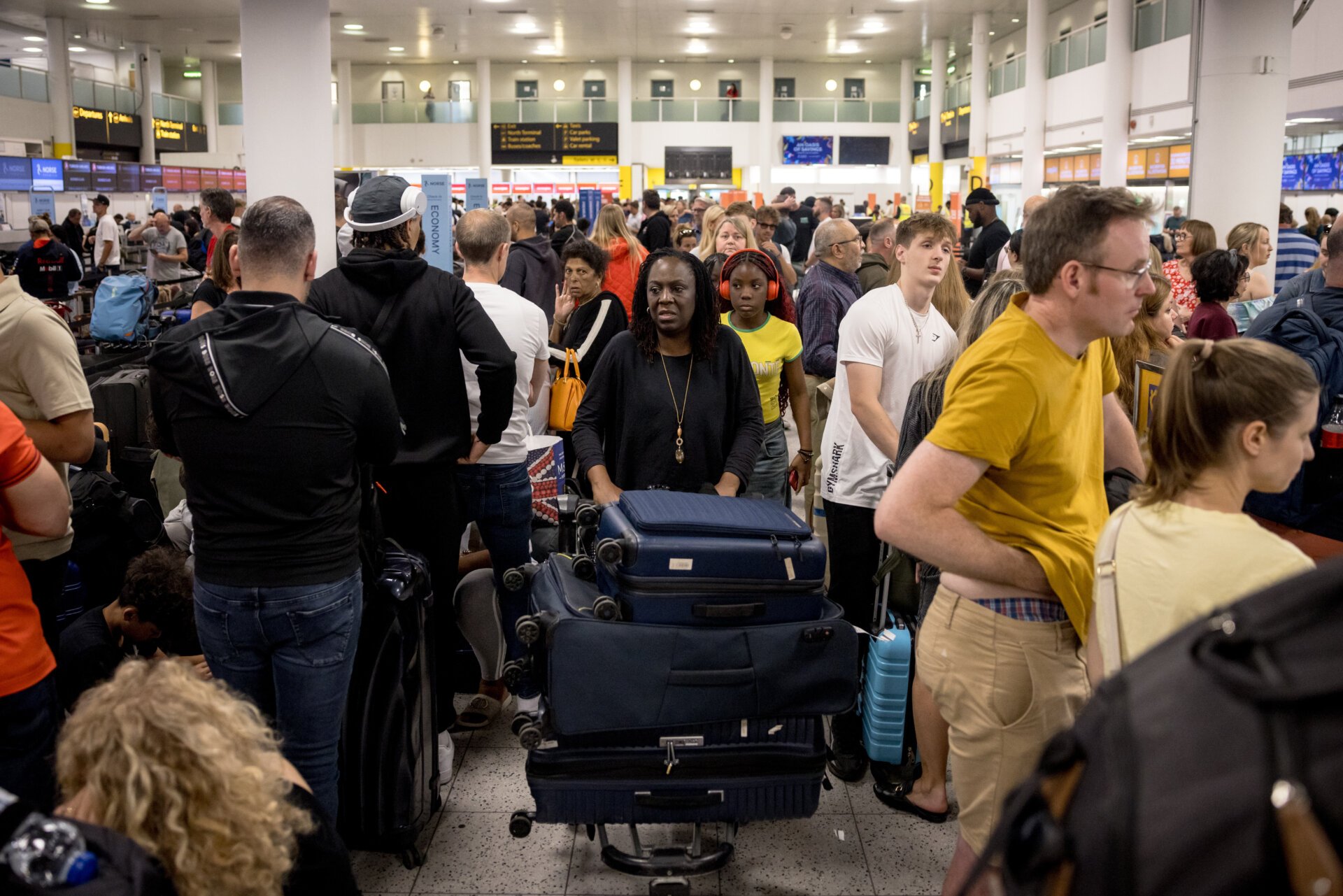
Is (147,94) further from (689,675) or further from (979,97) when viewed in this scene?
(689,675)

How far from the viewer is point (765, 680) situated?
2553mm

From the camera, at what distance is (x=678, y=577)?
2535 millimetres

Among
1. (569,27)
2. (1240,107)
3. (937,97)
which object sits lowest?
(1240,107)

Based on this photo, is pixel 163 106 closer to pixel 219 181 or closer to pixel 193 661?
pixel 219 181

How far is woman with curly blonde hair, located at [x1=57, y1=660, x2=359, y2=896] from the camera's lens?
134 cm

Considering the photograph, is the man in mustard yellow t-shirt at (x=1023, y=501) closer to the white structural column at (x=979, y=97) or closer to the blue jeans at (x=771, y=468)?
the blue jeans at (x=771, y=468)

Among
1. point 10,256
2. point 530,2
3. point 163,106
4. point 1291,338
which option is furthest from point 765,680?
point 163,106

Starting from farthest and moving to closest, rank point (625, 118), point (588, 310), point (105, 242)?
point (625, 118) < point (105, 242) < point (588, 310)

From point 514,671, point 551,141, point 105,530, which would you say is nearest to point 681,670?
Answer: point 514,671

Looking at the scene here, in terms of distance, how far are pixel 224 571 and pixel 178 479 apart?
6.37 feet

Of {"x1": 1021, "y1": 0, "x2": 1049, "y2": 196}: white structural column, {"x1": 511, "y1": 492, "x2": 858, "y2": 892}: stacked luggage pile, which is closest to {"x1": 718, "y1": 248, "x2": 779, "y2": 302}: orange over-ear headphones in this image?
{"x1": 511, "y1": 492, "x2": 858, "y2": 892}: stacked luggage pile

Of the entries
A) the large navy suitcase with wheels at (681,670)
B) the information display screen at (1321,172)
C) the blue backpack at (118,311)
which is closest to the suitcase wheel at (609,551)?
the large navy suitcase with wheels at (681,670)

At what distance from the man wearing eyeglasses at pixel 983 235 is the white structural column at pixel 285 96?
4924 millimetres

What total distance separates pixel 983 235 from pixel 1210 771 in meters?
8.59
